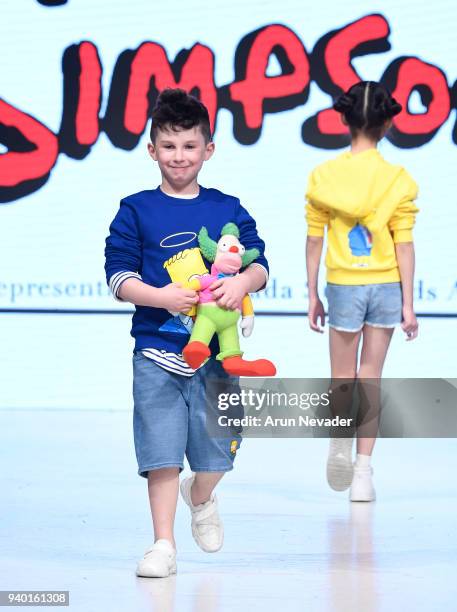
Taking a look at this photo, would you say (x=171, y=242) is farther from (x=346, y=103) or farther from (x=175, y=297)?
(x=346, y=103)

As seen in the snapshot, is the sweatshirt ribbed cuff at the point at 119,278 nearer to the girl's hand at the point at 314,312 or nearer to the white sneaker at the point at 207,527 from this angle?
the white sneaker at the point at 207,527

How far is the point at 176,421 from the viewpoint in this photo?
290 cm

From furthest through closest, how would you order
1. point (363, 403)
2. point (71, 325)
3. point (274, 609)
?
1. point (71, 325)
2. point (363, 403)
3. point (274, 609)

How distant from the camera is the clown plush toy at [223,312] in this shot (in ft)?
9.37

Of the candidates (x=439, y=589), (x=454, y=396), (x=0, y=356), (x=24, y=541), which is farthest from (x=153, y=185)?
(x=439, y=589)

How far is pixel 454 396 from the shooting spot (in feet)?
19.7

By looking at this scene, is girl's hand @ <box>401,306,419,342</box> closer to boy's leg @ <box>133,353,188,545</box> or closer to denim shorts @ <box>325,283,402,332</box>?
denim shorts @ <box>325,283,402,332</box>

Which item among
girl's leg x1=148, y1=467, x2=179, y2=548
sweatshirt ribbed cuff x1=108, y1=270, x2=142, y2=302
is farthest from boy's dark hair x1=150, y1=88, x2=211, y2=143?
girl's leg x1=148, y1=467, x2=179, y2=548

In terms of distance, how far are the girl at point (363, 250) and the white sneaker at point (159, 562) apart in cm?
111

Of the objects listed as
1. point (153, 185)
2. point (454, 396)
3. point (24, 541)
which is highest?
point (153, 185)

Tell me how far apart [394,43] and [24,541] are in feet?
12.2

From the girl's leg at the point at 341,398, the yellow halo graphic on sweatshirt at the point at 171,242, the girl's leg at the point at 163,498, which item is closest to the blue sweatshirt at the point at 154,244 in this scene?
the yellow halo graphic on sweatshirt at the point at 171,242

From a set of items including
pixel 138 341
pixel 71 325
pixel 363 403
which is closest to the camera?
pixel 138 341

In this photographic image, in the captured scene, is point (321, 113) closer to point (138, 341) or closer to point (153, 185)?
point (153, 185)
